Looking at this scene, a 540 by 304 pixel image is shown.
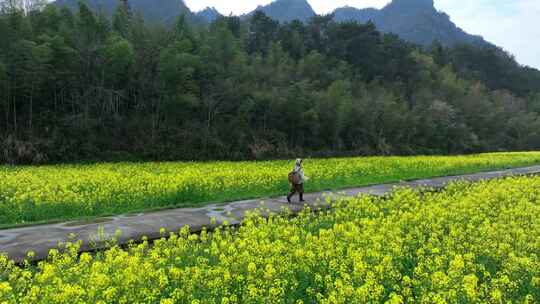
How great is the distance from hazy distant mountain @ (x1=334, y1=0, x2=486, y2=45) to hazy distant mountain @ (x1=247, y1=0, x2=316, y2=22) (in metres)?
21.5

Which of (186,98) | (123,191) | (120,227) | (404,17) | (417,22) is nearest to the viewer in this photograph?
(120,227)

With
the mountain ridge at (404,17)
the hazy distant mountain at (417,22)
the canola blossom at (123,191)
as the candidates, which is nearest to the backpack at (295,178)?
the canola blossom at (123,191)

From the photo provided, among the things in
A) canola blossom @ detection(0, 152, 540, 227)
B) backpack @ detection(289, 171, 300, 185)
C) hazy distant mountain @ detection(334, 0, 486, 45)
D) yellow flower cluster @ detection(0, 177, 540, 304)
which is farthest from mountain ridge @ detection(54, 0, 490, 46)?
yellow flower cluster @ detection(0, 177, 540, 304)

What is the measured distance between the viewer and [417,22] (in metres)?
159

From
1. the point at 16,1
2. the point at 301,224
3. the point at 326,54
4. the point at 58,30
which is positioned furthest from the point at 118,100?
the point at 326,54

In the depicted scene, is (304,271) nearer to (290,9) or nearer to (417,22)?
(417,22)

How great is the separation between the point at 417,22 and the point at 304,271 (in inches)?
6674

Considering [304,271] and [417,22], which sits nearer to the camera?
[304,271]

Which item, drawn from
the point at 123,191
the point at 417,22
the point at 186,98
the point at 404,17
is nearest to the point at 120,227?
the point at 123,191

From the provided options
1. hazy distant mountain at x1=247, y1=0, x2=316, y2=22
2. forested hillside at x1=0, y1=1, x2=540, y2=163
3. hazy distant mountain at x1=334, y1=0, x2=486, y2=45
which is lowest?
forested hillside at x1=0, y1=1, x2=540, y2=163

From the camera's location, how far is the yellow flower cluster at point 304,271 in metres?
4.52

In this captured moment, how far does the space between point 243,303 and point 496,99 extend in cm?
7232

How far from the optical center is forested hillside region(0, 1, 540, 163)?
25.7 metres

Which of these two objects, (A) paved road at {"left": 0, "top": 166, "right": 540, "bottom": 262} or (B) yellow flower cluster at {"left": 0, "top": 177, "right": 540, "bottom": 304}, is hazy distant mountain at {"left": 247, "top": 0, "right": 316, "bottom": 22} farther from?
(B) yellow flower cluster at {"left": 0, "top": 177, "right": 540, "bottom": 304}
